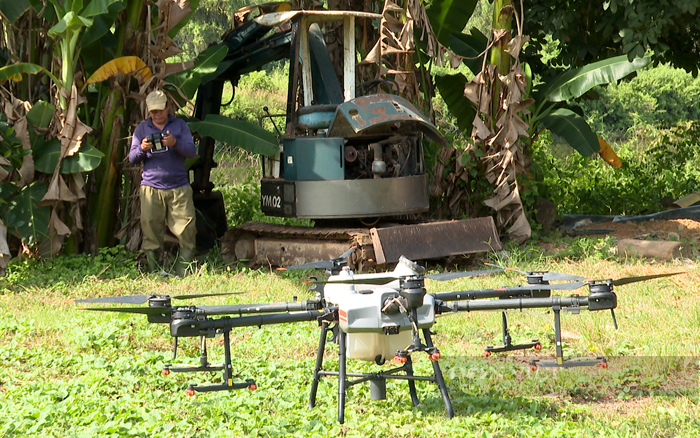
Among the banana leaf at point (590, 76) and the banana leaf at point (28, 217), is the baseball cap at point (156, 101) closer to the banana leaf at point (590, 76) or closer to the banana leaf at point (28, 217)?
the banana leaf at point (28, 217)

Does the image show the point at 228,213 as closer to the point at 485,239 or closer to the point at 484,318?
the point at 485,239

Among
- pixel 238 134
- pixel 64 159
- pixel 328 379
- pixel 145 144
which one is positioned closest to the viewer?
pixel 328 379

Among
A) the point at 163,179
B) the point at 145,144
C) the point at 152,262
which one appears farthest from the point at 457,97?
the point at 152,262

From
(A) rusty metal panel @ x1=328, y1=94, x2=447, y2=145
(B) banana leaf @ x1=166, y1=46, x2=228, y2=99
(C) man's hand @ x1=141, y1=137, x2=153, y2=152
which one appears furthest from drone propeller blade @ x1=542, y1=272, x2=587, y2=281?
(B) banana leaf @ x1=166, y1=46, x2=228, y2=99

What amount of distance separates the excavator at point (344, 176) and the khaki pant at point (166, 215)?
0.79 m

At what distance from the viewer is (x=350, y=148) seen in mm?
8969

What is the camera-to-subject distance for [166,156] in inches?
344

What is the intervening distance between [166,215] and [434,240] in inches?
114

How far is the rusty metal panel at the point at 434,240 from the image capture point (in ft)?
Answer: 28.3

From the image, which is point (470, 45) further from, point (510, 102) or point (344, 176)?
point (344, 176)

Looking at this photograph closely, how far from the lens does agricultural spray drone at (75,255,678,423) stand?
4.07 m

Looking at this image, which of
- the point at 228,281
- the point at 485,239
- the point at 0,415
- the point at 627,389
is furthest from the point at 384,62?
the point at 0,415

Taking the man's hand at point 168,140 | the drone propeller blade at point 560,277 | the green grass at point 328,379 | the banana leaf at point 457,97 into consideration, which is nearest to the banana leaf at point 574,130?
the banana leaf at point 457,97

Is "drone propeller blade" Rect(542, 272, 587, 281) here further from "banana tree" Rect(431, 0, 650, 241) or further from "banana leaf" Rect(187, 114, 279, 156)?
"banana tree" Rect(431, 0, 650, 241)
